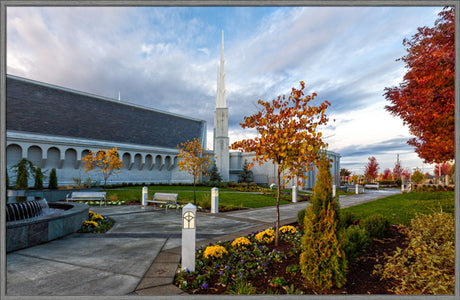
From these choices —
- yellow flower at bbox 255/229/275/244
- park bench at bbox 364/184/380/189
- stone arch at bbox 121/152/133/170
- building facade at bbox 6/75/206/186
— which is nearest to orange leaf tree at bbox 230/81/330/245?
yellow flower at bbox 255/229/275/244

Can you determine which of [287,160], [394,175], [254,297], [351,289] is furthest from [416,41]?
[394,175]

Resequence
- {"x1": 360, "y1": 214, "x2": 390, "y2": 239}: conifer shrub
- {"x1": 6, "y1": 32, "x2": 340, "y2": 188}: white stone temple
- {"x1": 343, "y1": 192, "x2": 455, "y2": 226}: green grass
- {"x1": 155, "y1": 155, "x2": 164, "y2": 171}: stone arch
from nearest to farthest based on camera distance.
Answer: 1. {"x1": 360, "y1": 214, "x2": 390, "y2": 239}: conifer shrub
2. {"x1": 343, "y1": 192, "x2": 455, "y2": 226}: green grass
3. {"x1": 6, "y1": 32, "x2": 340, "y2": 188}: white stone temple
4. {"x1": 155, "y1": 155, "x2": 164, "y2": 171}: stone arch

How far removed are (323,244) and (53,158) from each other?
28853 mm

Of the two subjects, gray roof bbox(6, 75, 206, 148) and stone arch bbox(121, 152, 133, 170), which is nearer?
gray roof bbox(6, 75, 206, 148)

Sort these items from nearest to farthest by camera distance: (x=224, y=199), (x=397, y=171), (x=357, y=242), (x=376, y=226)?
(x=357, y=242)
(x=376, y=226)
(x=224, y=199)
(x=397, y=171)

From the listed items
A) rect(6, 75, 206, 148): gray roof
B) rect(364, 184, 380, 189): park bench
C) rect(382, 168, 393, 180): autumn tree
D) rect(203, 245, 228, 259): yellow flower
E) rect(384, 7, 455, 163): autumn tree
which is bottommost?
rect(364, 184, 380, 189): park bench

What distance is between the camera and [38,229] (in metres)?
5.90

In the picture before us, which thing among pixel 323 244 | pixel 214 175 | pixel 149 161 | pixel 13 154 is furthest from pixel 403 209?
pixel 13 154

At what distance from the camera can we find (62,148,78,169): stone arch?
2536cm

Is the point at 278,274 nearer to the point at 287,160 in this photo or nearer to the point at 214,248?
the point at 214,248

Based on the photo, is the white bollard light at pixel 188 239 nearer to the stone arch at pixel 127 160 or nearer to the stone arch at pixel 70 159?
the stone arch at pixel 70 159

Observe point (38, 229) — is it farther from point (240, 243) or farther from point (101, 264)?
point (240, 243)

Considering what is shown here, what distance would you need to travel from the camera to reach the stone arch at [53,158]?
24328mm

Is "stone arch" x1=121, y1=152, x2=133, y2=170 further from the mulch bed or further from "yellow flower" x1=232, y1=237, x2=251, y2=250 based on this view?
the mulch bed
